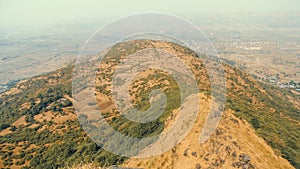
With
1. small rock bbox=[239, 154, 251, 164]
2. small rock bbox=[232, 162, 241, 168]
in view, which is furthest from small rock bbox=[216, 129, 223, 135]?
small rock bbox=[232, 162, 241, 168]

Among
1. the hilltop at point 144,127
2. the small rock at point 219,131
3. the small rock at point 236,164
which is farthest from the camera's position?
the small rock at point 219,131

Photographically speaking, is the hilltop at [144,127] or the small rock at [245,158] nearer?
the small rock at [245,158]

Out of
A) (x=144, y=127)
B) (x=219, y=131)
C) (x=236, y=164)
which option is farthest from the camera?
(x=144, y=127)

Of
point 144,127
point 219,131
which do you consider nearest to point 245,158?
point 219,131

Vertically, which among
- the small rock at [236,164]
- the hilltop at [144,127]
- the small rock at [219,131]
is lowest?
the hilltop at [144,127]

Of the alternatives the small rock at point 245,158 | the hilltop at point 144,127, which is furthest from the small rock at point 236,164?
the small rock at point 245,158

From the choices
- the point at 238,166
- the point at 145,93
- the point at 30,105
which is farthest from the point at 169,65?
the point at 238,166

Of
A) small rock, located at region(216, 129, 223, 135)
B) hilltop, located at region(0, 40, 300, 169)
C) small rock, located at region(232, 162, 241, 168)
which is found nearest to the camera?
small rock, located at region(232, 162, 241, 168)

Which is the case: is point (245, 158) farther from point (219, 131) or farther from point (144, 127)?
point (144, 127)

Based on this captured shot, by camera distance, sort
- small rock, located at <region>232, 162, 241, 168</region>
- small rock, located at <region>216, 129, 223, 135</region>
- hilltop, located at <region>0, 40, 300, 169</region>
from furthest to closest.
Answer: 1. small rock, located at <region>216, 129, 223, 135</region>
2. hilltop, located at <region>0, 40, 300, 169</region>
3. small rock, located at <region>232, 162, 241, 168</region>

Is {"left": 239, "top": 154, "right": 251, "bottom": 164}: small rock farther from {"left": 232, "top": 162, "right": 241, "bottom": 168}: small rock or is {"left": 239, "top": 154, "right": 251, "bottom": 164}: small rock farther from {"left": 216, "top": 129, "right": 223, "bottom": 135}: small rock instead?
{"left": 216, "top": 129, "right": 223, "bottom": 135}: small rock

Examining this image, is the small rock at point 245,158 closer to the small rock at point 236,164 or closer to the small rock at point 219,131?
the small rock at point 236,164
